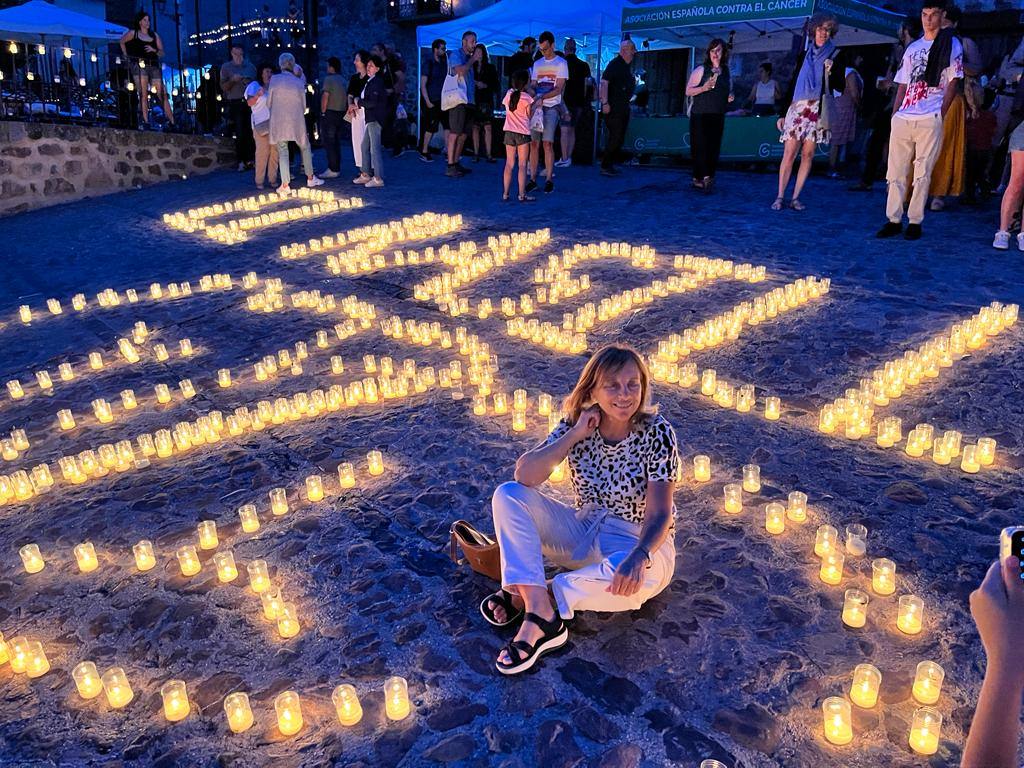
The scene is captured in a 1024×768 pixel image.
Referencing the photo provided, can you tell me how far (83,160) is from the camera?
1462 centimetres

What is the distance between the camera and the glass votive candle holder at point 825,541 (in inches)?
152

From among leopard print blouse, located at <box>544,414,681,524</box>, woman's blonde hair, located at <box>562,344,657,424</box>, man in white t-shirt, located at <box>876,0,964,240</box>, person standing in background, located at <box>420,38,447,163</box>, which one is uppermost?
person standing in background, located at <box>420,38,447,163</box>

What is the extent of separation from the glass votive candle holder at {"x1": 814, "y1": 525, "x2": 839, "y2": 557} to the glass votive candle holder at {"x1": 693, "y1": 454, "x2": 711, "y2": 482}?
86 cm

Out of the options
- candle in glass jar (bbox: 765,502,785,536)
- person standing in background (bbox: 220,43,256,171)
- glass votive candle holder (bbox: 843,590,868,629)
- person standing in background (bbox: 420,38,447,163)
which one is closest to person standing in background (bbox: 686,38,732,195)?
person standing in background (bbox: 420,38,447,163)

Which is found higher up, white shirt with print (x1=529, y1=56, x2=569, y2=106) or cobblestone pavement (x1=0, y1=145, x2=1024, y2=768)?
white shirt with print (x1=529, y1=56, x2=569, y2=106)

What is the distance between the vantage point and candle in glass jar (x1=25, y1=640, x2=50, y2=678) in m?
3.31

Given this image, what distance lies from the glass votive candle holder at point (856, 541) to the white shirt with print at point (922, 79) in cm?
594

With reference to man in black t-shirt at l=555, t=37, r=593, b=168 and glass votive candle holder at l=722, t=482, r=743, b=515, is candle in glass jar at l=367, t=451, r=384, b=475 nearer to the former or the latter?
glass votive candle holder at l=722, t=482, r=743, b=515

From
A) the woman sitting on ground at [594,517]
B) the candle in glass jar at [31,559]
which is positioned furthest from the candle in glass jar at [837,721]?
the candle in glass jar at [31,559]

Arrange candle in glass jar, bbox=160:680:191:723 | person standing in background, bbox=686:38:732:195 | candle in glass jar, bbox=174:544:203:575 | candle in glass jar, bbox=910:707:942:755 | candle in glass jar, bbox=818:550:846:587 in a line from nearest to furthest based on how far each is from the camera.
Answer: candle in glass jar, bbox=910:707:942:755 < candle in glass jar, bbox=160:680:191:723 < candle in glass jar, bbox=818:550:846:587 < candle in glass jar, bbox=174:544:203:575 < person standing in background, bbox=686:38:732:195

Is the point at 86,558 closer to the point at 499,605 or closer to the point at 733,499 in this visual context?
the point at 499,605

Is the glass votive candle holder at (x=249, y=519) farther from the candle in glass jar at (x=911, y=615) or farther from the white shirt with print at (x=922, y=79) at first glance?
the white shirt with print at (x=922, y=79)

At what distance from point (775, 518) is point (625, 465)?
1.08 m

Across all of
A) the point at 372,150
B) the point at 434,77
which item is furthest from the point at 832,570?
the point at 434,77
